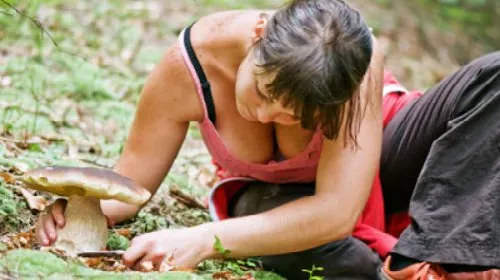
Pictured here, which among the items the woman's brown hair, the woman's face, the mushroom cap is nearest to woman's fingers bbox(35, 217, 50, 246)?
the mushroom cap

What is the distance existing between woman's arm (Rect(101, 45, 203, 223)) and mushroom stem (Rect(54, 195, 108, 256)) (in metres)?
0.43

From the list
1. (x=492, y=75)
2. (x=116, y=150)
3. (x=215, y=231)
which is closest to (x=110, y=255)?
(x=215, y=231)

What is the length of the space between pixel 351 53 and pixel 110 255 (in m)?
1.07

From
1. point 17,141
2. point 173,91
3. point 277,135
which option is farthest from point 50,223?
point 17,141

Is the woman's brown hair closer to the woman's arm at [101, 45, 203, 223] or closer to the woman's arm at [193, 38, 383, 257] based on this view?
the woman's arm at [193, 38, 383, 257]

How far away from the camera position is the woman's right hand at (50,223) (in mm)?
2875

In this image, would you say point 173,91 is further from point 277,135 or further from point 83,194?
point 83,194

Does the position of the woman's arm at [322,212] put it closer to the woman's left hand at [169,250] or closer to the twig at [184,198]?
the woman's left hand at [169,250]

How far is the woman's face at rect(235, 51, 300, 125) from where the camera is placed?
2.66m

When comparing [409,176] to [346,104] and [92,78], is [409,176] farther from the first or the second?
[92,78]

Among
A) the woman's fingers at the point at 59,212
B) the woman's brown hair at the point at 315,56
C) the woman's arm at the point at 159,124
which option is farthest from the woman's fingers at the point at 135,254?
the woman's brown hair at the point at 315,56

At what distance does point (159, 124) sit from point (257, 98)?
2.46ft

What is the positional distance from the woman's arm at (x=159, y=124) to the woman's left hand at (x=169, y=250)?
461 millimetres

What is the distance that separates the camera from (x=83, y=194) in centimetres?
282
